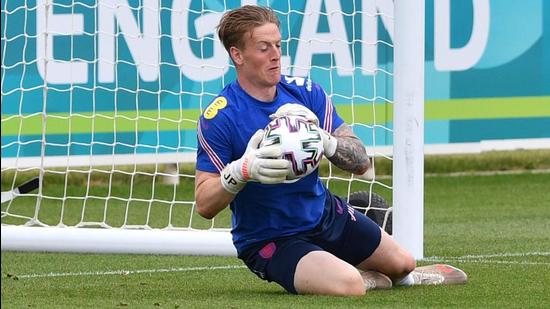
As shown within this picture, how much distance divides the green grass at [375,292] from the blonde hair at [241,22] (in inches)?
44.7

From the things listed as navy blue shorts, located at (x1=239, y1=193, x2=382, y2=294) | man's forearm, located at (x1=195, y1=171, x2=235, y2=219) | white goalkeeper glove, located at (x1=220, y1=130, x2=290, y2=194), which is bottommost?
navy blue shorts, located at (x1=239, y1=193, x2=382, y2=294)

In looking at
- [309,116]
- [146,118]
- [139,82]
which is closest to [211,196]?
[309,116]

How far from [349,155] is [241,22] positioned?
76cm

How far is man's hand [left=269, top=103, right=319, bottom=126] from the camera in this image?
532 cm

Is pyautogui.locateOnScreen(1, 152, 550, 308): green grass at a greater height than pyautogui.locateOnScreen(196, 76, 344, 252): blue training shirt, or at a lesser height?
lesser

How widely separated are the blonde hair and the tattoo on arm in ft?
1.95

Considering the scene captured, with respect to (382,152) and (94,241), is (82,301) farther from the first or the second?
(382,152)

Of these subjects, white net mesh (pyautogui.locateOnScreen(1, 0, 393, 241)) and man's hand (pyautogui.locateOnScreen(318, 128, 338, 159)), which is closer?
man's hand (pyautogui.locateOnScreen(318, 128, 338, 159))

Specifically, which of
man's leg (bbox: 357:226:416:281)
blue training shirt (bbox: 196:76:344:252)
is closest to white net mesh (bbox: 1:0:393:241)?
man's leg (bbox: 357:226:416:281)

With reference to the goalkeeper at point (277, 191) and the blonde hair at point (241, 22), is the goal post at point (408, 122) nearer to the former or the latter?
the goalkeeper at point (277, 191)

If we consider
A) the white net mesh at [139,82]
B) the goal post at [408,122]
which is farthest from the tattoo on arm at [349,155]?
the white net mesh at [139,82]

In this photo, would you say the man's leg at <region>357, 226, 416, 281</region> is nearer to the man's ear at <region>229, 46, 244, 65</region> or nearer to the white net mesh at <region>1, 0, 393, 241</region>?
the man's ear at <region>229, 46, 244, 65</region>

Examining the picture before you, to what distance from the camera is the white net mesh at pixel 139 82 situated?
28.4ft

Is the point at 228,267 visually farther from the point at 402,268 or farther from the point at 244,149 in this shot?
the point at 244,149
